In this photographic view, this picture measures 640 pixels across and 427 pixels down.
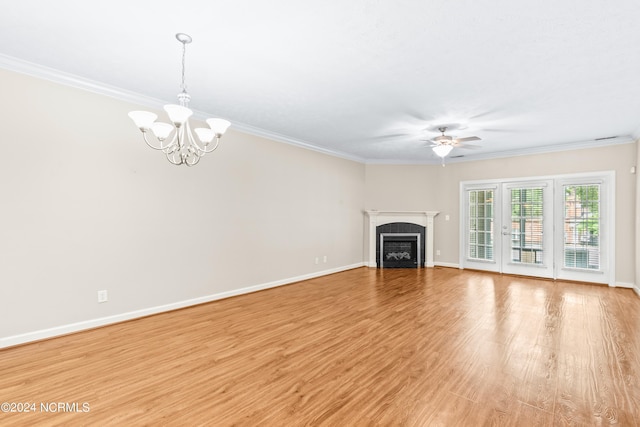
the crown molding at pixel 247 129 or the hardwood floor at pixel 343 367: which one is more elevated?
the crown molding at pixel 247 129

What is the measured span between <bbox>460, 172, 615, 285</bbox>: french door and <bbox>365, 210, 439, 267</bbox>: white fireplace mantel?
73 cm

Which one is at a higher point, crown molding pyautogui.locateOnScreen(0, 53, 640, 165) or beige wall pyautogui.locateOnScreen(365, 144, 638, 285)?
crown molding pyautogui.locateOnScreen(0, 53, 640, 165)

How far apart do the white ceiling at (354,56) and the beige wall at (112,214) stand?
0.48 m

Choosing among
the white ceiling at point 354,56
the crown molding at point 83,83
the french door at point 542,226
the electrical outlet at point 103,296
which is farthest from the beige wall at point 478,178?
the electrical outlet at point 103,296

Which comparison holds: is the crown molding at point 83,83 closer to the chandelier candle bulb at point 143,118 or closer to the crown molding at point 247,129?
the crown molding at point 247,129

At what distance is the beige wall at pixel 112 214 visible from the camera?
9.82ft

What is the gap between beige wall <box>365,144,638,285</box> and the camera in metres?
5.43

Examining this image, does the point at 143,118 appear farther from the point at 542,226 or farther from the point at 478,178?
the point at 542,226

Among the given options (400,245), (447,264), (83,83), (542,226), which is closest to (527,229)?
(542,226)

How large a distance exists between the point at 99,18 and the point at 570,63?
13.0 feet

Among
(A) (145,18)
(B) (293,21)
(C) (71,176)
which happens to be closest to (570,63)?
(B) (293,21)

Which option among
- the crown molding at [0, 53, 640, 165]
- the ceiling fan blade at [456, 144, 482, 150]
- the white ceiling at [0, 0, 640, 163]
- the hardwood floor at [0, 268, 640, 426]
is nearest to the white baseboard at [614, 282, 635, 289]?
the hardwood floor at [0, 268, 640, 426]

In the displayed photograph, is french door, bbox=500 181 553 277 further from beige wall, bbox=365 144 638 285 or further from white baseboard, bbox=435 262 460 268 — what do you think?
white baseboard, bbox=435 262 460 268

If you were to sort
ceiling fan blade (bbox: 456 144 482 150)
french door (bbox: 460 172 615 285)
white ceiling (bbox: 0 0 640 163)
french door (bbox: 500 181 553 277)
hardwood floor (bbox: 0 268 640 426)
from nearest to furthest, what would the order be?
1. hardwood floor (bbox: 0 268 640 426)
2. white ceiling (bbox: 0 0 640 163)
3. french door (bbox: 460 172 615 285)
4. ceiling fan blade (bbox: 456 144 482 150)
5. french door (bbox: 500 181 553 277)
